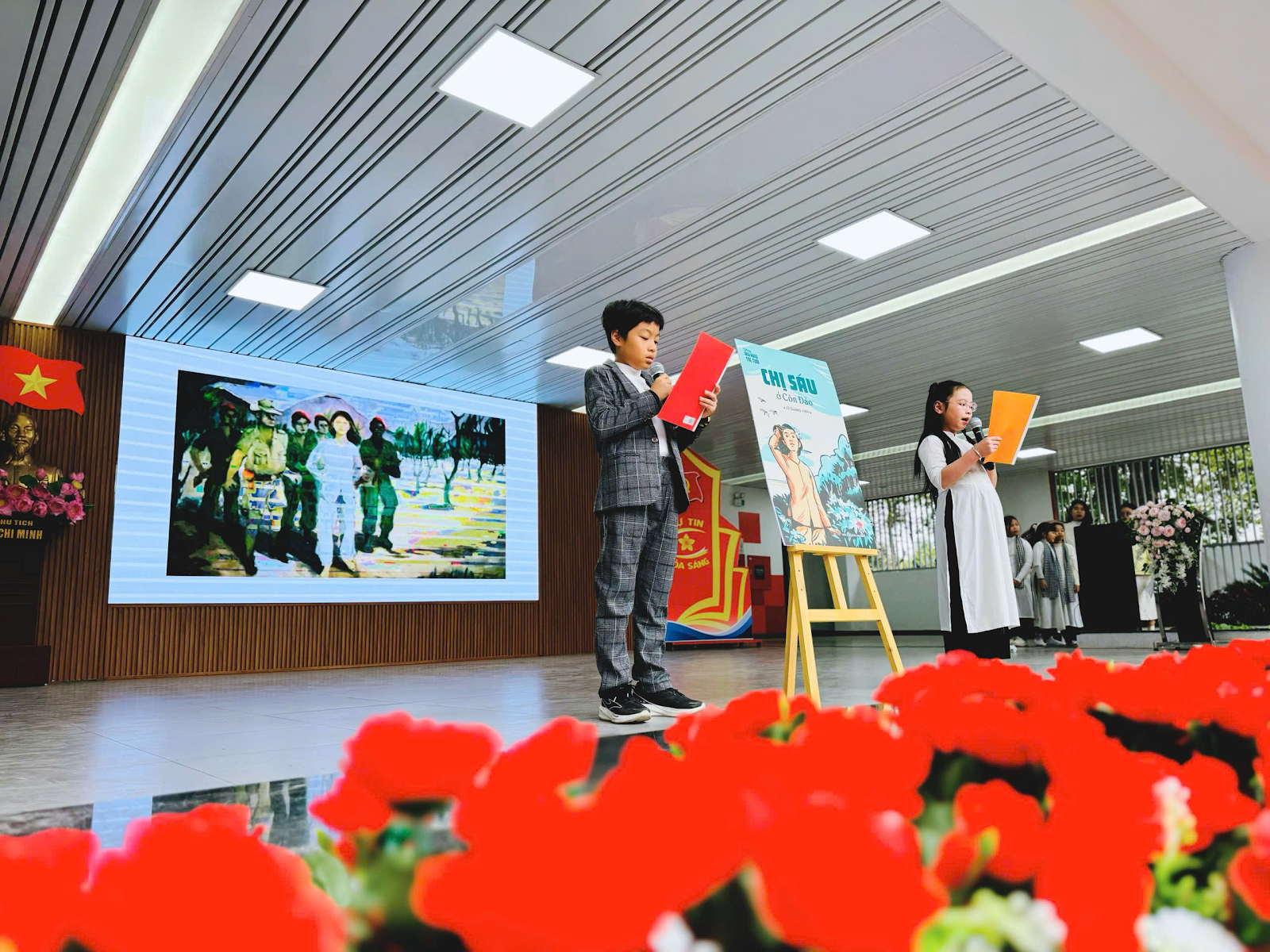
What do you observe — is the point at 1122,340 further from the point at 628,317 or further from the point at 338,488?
the point at 338,488

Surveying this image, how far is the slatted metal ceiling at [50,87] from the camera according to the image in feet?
10.8

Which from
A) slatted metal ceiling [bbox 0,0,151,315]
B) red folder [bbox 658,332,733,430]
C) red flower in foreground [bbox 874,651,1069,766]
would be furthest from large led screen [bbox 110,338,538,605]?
red flower in foreground [bbox 874,651,1069,766]

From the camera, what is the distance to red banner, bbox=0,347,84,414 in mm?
5523

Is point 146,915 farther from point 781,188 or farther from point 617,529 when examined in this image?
point 781,188

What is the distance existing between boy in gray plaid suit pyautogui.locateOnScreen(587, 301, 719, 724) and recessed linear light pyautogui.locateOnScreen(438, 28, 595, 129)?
4.30ft

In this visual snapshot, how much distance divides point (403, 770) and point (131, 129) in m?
4.80

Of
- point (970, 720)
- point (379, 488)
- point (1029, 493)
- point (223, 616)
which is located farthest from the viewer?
point (1029, 493)

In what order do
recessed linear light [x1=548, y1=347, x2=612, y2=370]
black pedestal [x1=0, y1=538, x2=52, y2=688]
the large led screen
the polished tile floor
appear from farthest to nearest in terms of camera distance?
recessed linear light [x1=548, y1=347, x2=612, y2=370] → the large led screen → black pedestal [x1=0, y1=538, x2=52, y2=688] → the polished tile floor

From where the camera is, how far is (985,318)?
646 cm

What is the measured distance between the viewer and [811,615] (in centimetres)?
299

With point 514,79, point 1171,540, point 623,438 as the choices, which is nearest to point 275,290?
point 514,79

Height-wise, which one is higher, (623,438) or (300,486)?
(300,486)

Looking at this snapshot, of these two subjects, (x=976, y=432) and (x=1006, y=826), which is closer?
(x=1006, y=826)

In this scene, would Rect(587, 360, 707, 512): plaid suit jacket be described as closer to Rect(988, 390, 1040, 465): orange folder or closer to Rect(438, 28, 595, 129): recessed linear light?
Rect(988, 390, 1040, 465): orange folder
